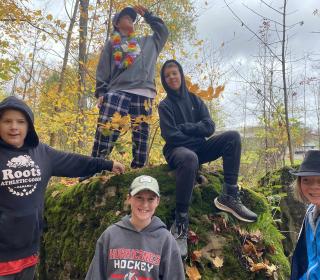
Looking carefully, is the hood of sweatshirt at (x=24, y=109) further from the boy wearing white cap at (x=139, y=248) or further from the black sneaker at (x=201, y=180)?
the black sneaker at (x=201, y=180)

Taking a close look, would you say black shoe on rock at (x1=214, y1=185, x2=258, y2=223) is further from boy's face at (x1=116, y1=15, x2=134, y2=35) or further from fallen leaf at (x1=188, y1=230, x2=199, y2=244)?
boy's face at (x1=116, y1=15, x2=134, y2=35)

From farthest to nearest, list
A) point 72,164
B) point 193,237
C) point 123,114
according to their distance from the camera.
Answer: point 123,114 → point 193,237 → point 72,164

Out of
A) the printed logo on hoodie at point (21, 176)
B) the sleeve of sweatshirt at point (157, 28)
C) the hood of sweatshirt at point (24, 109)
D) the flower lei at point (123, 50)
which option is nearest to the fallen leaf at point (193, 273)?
the printed logo on hoodie at point (21, 176)

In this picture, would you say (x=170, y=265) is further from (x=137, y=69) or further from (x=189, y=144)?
(x=137, y=69)

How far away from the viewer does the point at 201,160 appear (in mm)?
4027

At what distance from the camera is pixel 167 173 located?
414cm

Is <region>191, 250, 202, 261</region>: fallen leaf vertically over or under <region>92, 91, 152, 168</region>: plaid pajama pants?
under

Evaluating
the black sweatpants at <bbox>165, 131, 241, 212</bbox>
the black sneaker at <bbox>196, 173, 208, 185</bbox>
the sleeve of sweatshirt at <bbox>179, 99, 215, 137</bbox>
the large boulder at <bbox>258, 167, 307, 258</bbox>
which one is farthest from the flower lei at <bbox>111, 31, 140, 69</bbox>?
the large boulder at <bbox>258, 167, 307, 258</bbox>

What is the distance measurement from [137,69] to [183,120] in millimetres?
1044

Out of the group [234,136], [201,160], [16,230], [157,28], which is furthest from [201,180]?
[16,230]

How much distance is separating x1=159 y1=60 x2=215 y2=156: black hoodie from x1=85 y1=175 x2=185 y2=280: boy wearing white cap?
4.14ft

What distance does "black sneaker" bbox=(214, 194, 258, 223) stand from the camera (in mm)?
3727

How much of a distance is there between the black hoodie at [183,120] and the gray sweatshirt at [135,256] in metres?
1.45

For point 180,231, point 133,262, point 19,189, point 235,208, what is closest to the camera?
point 133,262
